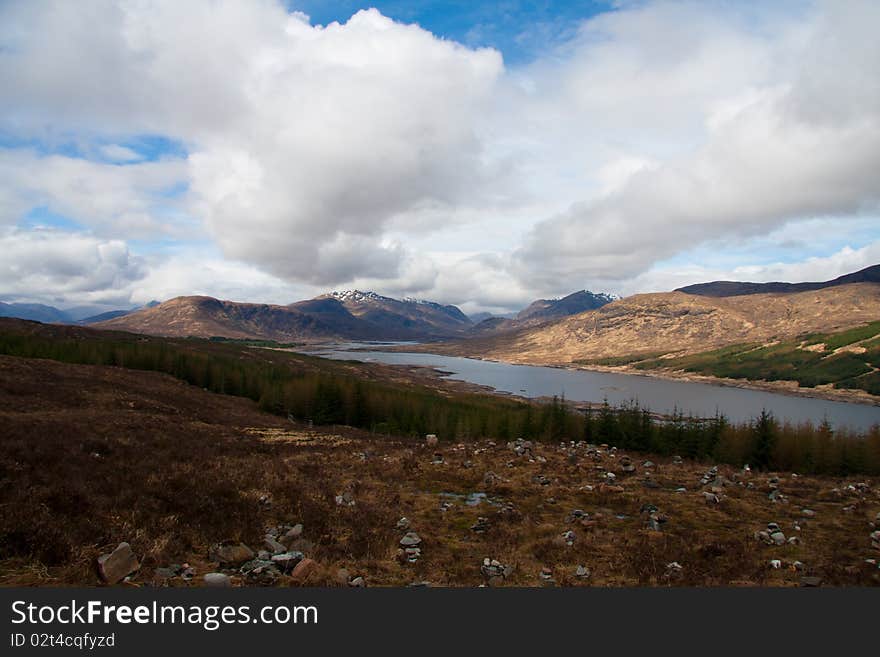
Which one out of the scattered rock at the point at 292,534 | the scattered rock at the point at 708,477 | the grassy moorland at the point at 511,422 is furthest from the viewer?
the grassy moorland at the point at 511,422

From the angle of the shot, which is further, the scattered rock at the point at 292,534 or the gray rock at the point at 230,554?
the scattered rock at the point at 292,534

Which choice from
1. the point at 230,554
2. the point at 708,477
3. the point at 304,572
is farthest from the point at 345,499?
the point at 708,477

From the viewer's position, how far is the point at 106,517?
10.7m

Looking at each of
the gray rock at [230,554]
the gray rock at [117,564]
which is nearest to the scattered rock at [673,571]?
the gray rock at [230,554]

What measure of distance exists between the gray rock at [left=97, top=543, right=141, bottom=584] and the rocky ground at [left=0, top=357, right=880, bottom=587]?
3 cm

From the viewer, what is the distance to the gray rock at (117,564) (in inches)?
319

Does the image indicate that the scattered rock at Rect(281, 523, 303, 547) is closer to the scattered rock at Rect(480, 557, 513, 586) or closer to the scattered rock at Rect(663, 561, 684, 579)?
the scattered rock at Rect(480, 557, 513, 586)

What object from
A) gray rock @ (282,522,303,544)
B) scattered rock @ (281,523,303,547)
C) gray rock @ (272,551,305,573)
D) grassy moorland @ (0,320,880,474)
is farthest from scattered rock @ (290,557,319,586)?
grassy moorland @ (0,320,880,474)

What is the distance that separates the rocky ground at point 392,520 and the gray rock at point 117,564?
0.09 ft

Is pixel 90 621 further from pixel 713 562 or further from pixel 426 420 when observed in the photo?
pixel 426 420

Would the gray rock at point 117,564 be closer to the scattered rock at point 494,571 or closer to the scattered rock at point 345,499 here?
the scattered rock at point 345,499

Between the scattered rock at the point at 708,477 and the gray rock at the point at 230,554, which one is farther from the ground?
the gray rock at the point at 230,554

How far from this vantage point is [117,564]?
8.31 m

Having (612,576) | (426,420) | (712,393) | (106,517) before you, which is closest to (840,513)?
(612,576)
